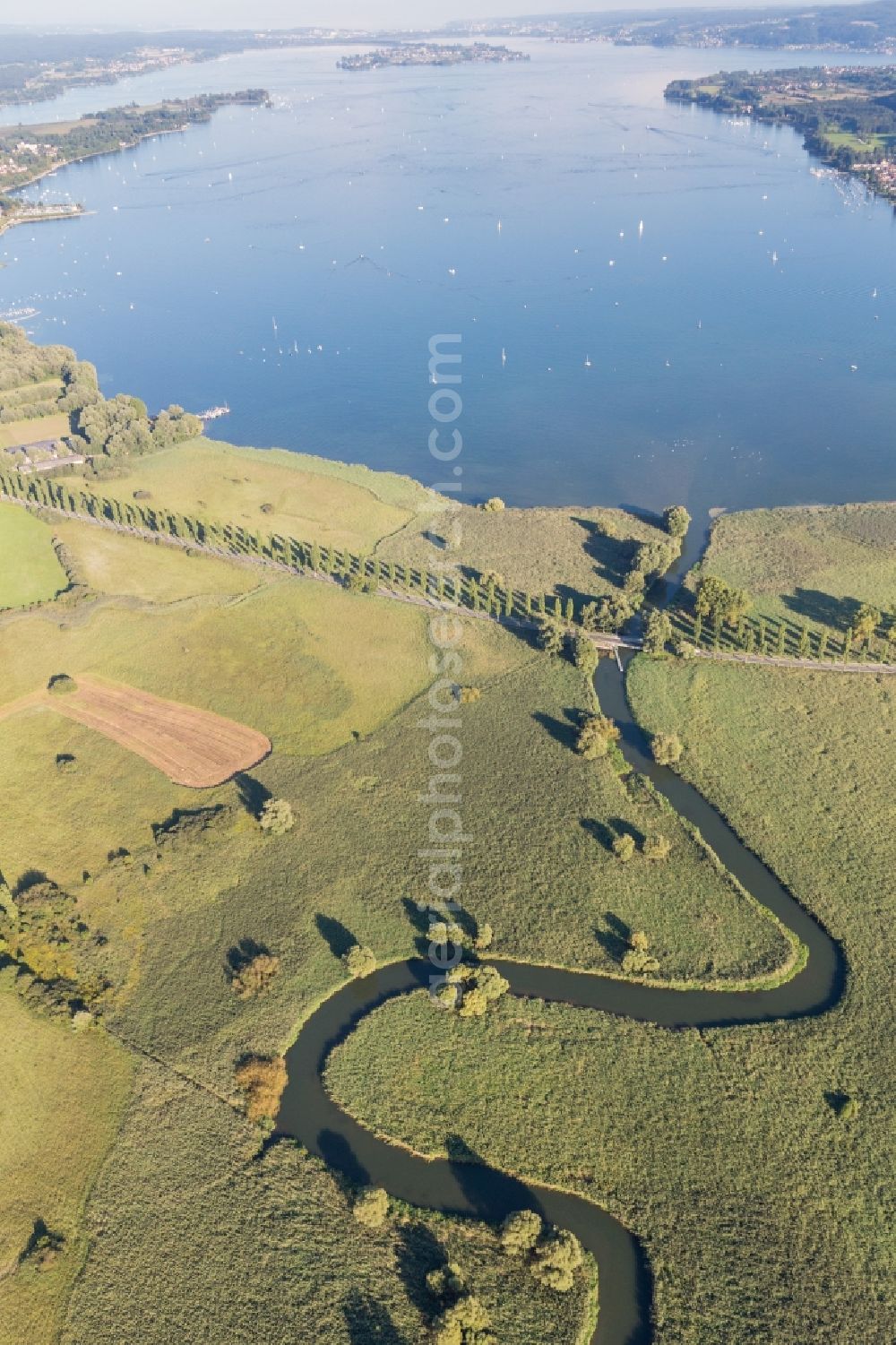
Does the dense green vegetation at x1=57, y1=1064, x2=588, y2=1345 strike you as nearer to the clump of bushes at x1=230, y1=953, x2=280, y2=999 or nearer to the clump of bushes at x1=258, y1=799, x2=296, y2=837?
the clump of bushes at x1=230, y1=953, x2=280, y2=999

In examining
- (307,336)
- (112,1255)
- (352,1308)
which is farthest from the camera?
(307,336)

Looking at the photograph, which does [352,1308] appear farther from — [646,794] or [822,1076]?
[646,794]

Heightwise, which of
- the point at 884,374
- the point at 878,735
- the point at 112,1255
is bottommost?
the point at 112,1255

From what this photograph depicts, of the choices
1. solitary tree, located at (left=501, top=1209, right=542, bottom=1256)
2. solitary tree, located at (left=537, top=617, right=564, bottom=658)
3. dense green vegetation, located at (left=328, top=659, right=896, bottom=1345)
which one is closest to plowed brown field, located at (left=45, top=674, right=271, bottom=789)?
dense green vegetation, located at (left=328, top=659, right=896, bottom=1345)

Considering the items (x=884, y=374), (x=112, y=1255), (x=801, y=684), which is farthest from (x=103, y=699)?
(x=884, y=374)

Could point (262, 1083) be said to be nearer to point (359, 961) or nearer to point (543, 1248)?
point (359, 961)

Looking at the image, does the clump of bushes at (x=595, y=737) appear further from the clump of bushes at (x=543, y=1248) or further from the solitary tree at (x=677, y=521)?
the solitary tree at (x=677, y=521)

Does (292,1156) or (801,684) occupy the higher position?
(801,684)
